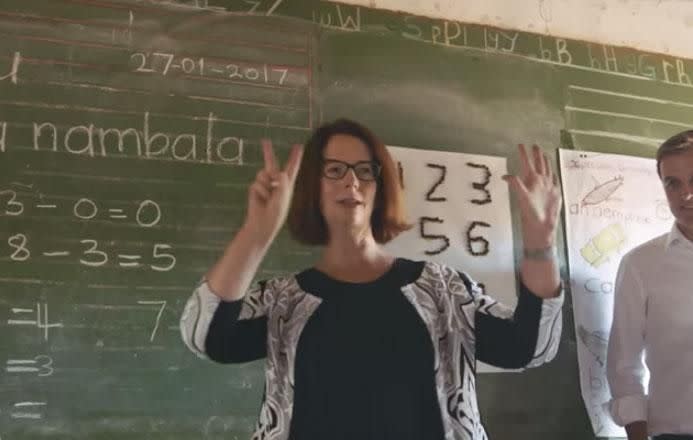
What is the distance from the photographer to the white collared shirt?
175cm

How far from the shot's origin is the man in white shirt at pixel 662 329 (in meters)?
1.75

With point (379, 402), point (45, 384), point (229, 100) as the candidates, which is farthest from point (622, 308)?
point (45, 384)

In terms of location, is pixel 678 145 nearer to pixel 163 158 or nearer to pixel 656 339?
pixel 656 339

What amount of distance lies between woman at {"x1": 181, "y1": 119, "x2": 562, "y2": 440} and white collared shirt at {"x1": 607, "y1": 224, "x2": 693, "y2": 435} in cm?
67

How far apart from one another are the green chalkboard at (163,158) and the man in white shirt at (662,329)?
0.17 metres

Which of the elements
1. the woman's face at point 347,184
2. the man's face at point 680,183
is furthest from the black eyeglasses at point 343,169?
the man's face at point 680,183

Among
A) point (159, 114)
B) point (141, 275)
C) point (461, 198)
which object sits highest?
point (159, 114)

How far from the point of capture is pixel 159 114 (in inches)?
66.8

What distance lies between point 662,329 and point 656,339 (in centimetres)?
3

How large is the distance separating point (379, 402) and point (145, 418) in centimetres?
64

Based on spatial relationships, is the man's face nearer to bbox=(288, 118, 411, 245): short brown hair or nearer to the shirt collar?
the shirt collar

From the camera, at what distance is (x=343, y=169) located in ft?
4.35

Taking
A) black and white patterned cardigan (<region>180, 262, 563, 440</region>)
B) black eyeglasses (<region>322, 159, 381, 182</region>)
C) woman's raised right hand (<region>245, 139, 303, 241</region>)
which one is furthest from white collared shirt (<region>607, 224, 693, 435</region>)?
woman's raised right hand (<region>245, 139, 303, 241</region>)

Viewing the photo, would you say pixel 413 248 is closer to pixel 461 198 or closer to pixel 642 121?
pixel 461 198
